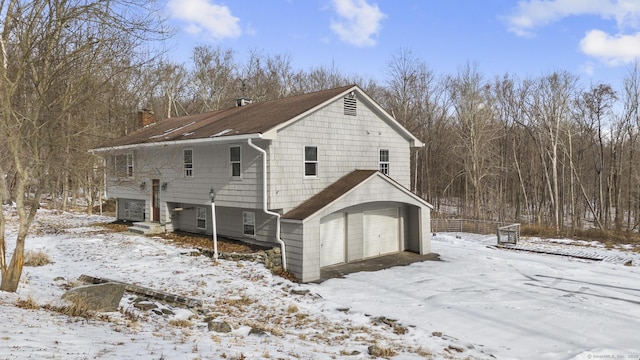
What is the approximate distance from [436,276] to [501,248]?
819 centimetres

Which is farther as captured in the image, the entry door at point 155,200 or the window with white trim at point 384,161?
the entry door at point 155,200

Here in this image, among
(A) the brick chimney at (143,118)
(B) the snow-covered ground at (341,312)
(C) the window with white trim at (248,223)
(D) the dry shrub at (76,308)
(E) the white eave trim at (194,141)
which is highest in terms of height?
(A) the brick chimney at (143,118)

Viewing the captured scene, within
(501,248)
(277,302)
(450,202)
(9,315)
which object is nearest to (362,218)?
(277,302)

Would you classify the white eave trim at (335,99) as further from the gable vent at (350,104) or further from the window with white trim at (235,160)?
the window with white trim at (235,160)

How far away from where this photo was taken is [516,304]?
10.4m

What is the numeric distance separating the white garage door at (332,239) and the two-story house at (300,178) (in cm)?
4

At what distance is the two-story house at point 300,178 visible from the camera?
45.1 ft

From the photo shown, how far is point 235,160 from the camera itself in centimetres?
1521

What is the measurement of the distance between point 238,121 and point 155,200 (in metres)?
7.25

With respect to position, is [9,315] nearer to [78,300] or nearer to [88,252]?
[78,300]

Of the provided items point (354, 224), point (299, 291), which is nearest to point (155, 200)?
point (354, 224)

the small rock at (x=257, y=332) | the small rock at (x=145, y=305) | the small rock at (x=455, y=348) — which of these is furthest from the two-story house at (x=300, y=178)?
the small rock at (x=455, y=348)

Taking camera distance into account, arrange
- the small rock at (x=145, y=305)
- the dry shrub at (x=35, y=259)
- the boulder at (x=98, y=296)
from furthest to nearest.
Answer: the dry shrub at (x=35, y=259) < the small rock at (x=145, y=305) < the boulder at (x=98, y=296)

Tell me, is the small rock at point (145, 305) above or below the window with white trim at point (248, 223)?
below
